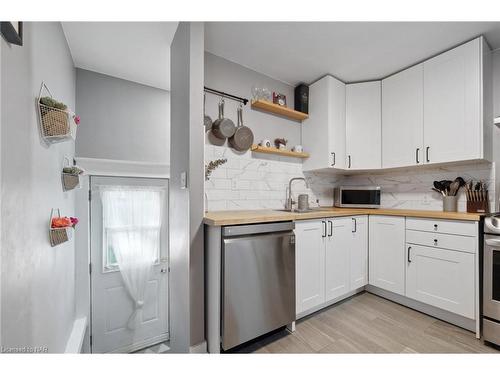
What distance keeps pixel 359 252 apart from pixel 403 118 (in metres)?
1.53

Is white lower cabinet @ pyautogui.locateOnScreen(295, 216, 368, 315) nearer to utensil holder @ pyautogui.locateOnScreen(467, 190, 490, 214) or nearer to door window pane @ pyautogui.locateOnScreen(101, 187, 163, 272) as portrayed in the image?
utensil holder @ pyautogui.locateOnScreen(467, 190, 490, 214)

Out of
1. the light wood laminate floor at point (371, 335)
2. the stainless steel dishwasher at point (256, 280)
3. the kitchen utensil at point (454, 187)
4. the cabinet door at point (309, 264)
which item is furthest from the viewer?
the kitchen utensil at point (454, 187)

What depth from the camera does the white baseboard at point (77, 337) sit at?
174 centimetres

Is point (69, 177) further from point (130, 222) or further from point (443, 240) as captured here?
point (443, 240)

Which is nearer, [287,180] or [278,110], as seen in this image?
[278,110]

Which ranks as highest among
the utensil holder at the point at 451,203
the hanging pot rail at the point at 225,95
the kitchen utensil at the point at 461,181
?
the hanging pot rail at the point at 225,95

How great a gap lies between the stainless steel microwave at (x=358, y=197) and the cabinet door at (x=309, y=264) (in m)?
0.97

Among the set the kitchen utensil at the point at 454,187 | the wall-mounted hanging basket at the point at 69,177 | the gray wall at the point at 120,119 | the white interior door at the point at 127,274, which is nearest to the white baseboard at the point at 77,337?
the white interior door at the point at 127,274

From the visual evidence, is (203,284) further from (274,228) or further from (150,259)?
(150,259)

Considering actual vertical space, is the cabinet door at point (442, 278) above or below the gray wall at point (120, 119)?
below

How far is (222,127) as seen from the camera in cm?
203

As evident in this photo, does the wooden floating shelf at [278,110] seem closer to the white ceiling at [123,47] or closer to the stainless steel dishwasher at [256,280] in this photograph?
the white ceiling at [123,47]

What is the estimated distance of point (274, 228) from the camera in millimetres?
1563

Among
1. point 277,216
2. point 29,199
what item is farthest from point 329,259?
point 29,199
